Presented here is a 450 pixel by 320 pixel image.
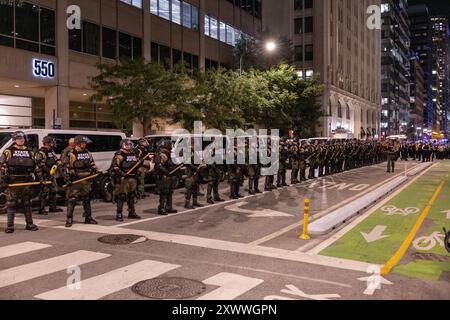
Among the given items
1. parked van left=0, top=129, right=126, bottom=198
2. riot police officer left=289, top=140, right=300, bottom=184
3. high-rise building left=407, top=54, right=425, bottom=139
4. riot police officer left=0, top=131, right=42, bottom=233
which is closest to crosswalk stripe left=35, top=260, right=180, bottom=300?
riot police officer left=0, top=131, right=42, bottom=233

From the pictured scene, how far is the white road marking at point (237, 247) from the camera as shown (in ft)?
25.4

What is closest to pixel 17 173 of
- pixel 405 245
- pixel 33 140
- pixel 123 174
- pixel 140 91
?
pixel 123 174

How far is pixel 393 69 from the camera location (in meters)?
124

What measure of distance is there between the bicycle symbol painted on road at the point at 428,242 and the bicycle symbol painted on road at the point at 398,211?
9.14 ft

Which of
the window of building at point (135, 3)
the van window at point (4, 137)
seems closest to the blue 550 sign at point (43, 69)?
the window of building at point (135, 3)

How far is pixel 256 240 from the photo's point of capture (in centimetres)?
955

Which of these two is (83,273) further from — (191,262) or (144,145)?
(144,145)

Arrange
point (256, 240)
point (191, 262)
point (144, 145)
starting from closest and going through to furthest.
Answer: point (191, 262) → point (256, 240) → point (144, 145)

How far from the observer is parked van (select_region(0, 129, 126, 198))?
1344 cm

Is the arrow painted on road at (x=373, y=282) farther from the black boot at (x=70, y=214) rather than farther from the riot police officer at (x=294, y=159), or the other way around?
the riot police officer at (x=294, y=159)

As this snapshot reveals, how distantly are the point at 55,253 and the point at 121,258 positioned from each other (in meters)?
1.24
